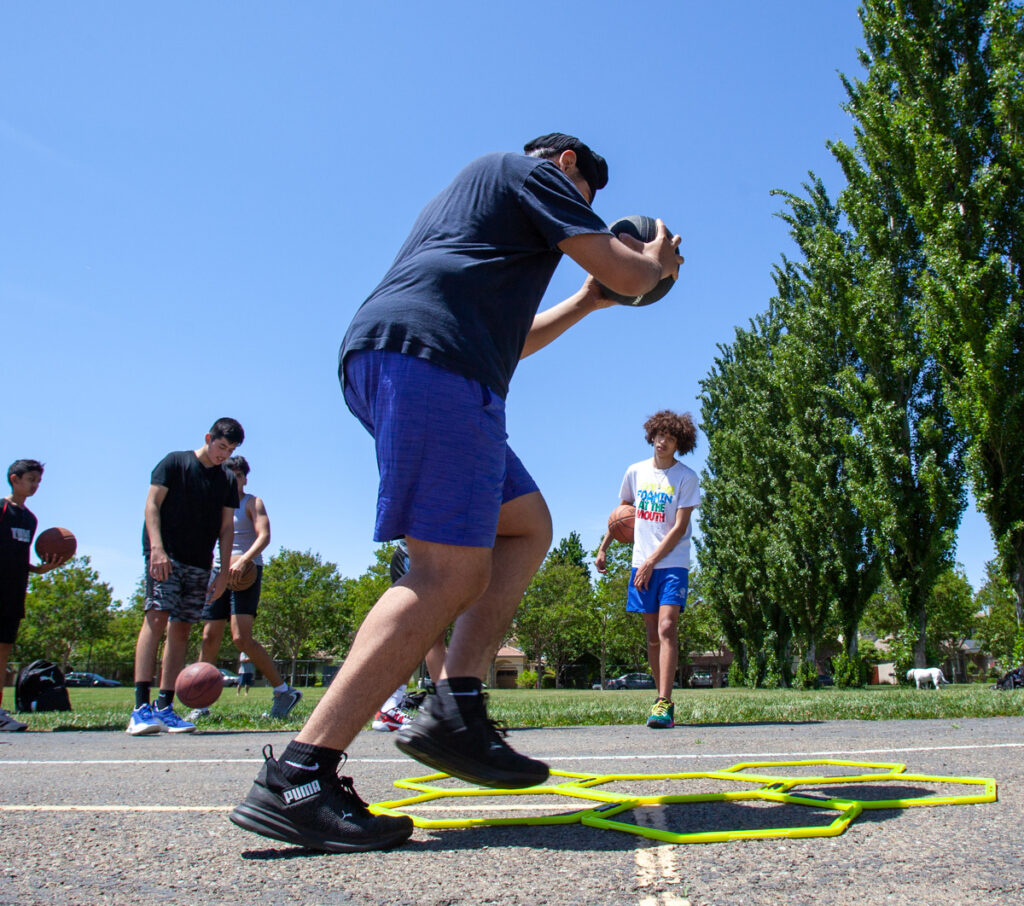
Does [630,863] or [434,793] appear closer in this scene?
[630,863]

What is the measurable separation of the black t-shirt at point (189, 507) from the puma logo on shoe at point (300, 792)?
4443mm

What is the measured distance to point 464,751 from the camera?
6.42ft

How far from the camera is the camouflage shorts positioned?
5.57 m

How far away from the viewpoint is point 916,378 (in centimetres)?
1984

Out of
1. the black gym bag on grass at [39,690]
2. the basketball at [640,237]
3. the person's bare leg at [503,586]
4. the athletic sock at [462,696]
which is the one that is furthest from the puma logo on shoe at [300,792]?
the black gym bag on grass at [39,690]

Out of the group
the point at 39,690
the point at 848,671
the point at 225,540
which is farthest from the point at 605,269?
the point at 848,671

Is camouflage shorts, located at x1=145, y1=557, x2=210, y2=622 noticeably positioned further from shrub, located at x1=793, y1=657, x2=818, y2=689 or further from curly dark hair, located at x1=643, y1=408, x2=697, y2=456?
shrub, located at x1=793, y1=657, x2=818, y2=689

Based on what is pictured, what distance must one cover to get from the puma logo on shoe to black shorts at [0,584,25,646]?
5.89m

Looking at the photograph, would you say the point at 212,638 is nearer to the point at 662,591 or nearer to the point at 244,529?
the point at 244,529

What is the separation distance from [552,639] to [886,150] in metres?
42.1

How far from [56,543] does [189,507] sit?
9.26ft

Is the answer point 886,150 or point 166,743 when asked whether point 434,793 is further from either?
point 886,150

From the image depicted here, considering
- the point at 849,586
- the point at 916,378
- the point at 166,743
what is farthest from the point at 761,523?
the point at 166,743

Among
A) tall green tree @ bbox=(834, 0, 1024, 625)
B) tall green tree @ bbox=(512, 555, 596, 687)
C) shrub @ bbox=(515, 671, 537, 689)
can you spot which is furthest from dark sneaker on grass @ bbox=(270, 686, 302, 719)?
shrub @ bbox=(515, 671, 537, 689)
